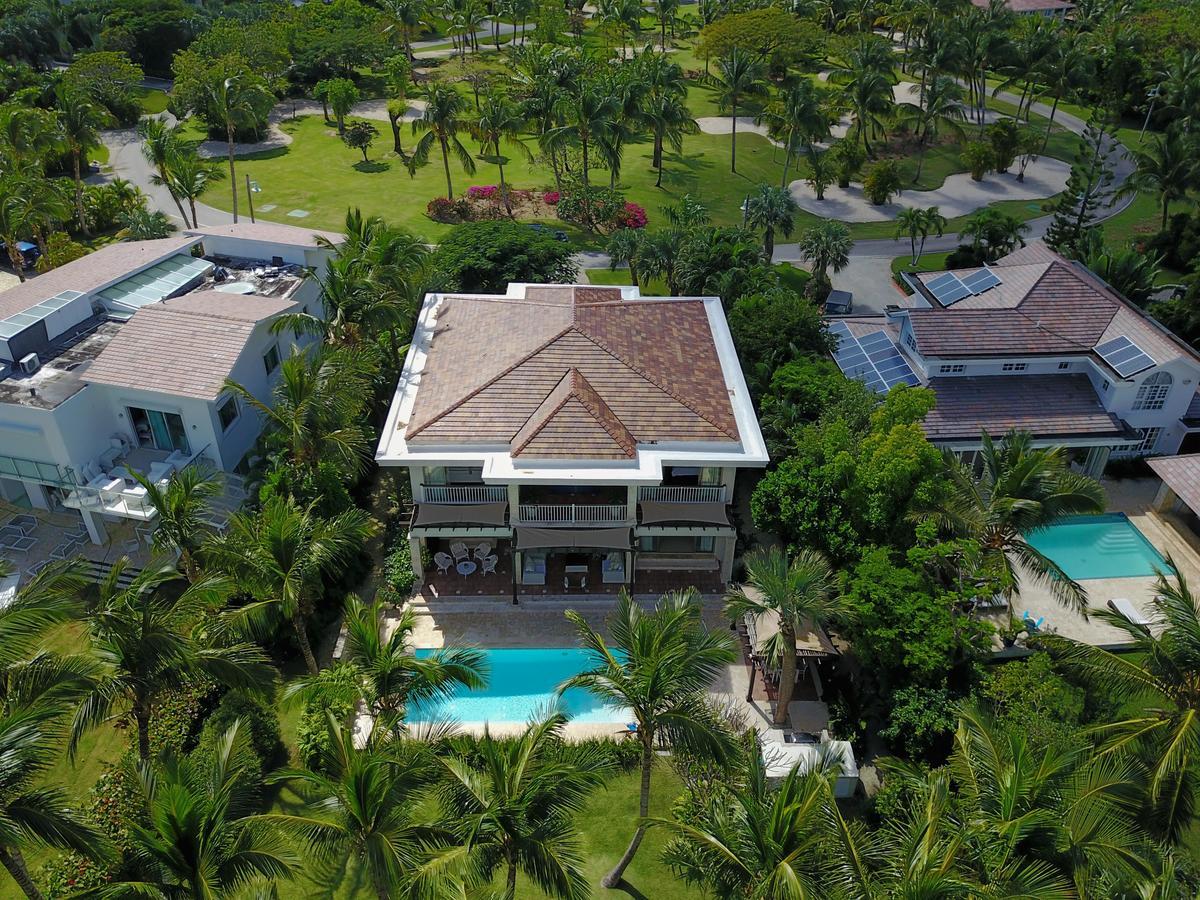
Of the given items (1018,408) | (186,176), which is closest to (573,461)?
(1018,408)

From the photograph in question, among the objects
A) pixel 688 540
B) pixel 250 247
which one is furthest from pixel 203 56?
pixel 688 540

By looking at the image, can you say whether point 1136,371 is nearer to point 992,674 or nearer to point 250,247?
point 992,674

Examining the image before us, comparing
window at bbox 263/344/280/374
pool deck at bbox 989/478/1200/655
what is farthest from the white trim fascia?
pool deck at bbox 989/478/1200/655

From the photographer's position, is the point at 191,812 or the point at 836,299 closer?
the point at 191,812

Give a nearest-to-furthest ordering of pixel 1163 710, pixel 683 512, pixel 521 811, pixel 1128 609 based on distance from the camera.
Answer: pixel 521 811 < pixel 1163 710 < pixel 683 512 < pixel 1128 609

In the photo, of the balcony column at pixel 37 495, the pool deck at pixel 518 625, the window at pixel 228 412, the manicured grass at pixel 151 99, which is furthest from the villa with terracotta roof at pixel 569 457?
the manicured grass at pixel 151 99

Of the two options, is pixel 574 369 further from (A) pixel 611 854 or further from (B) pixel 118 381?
(B) pixel 118 381
